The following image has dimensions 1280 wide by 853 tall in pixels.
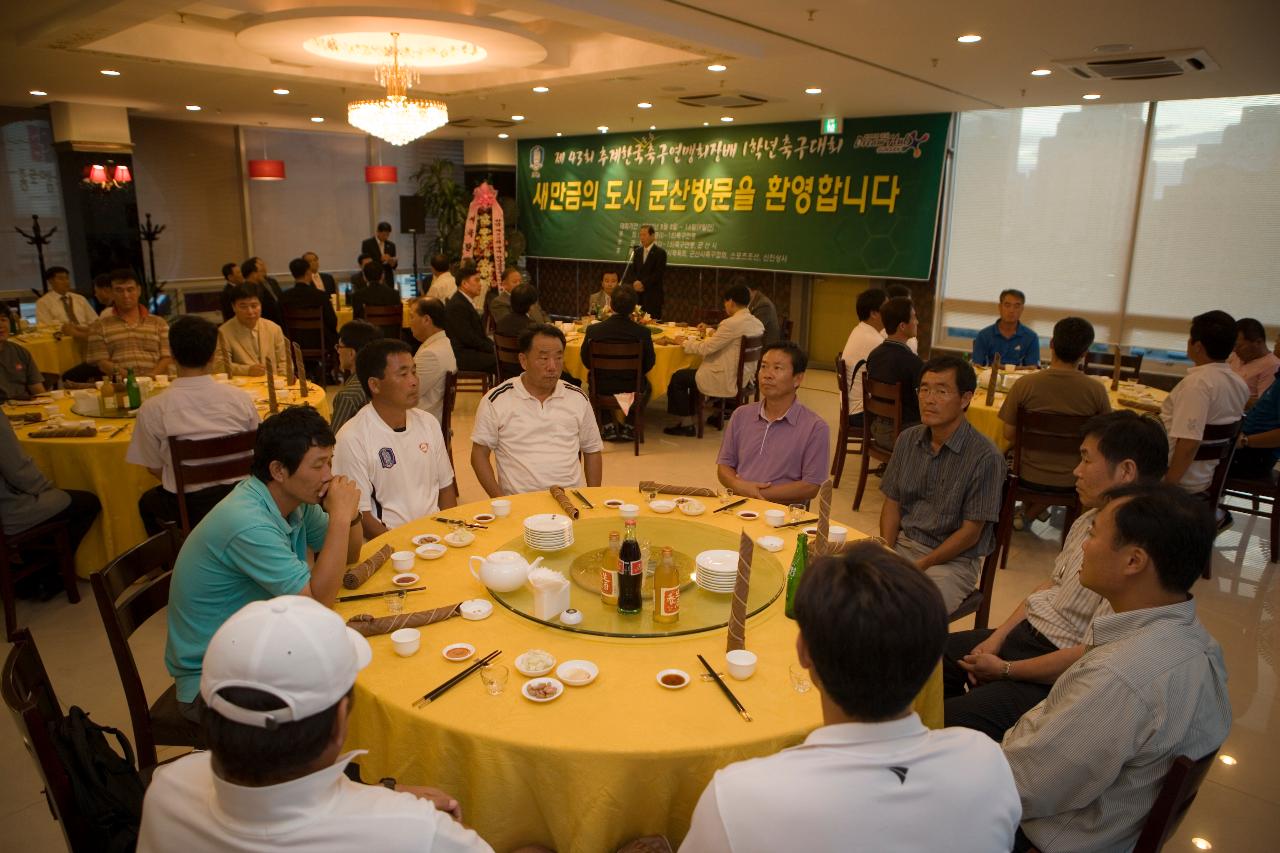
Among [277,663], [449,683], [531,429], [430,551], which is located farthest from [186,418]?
[277,663]

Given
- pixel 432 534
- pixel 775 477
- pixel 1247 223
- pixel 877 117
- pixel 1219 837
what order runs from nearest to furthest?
1. pixel 1219 837
2. pixel 432 534
3. pixel 775 477
4. pixel 1247 223
5. pixel 877 117

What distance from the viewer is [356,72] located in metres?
7.42

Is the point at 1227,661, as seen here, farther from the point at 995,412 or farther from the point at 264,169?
the point at 264,169

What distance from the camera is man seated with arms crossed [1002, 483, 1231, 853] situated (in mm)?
1633

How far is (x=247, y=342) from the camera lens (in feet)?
19.1

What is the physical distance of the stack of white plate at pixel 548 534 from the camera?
8.39 feet

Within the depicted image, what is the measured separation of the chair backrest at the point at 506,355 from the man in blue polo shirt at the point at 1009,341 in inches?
144

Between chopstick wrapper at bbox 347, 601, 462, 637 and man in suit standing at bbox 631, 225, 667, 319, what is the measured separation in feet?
26.0

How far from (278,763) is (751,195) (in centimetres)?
1000

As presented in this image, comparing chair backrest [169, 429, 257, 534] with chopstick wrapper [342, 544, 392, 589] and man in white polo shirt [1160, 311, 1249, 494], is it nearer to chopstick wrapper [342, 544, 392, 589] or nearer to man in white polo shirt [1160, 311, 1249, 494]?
chopstick wrapper [342, 544, 392, 589]

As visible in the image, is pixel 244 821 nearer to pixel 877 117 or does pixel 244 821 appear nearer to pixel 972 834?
pixel 972 834

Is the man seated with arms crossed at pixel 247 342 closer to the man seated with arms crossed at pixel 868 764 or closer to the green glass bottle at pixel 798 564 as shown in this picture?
the green glass bottle at pixel 798 564

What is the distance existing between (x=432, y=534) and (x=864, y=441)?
348cm

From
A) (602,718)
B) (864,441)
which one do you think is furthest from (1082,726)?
(864,441)
